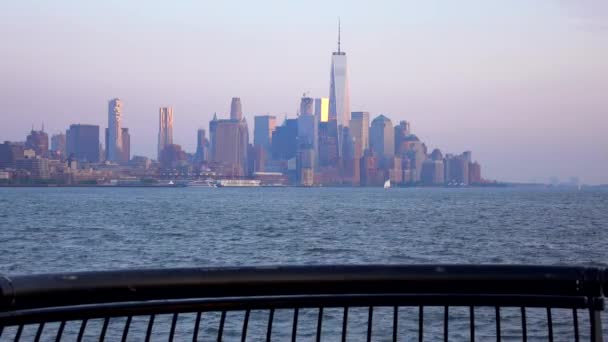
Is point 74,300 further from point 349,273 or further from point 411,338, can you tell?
point 411,338

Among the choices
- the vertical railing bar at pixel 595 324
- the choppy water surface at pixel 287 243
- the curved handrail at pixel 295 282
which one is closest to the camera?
the curved handrail at pixel 295 282

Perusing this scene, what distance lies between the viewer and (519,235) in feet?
180

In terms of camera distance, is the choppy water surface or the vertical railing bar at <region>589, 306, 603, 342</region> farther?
the choppy water surface

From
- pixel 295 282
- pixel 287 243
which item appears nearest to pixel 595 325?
pixel 295 282

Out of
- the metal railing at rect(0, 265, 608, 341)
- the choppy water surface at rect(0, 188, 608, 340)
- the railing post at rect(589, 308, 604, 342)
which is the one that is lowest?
the choppy water surface at rect(0, 188, 608, 340)

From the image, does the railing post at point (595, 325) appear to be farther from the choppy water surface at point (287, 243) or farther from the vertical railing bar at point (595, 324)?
the choppy water surface at point (287, 243)

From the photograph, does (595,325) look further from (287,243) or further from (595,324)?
(287,243)

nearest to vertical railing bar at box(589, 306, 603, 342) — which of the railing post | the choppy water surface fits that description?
the railing post

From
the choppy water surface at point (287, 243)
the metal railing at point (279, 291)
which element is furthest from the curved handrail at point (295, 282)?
the choppy water surface at point (287, 243)

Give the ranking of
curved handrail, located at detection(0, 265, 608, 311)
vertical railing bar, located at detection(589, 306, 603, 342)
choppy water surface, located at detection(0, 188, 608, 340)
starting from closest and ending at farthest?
curved handrail, located at detection(0, 265, 608, 311) → vertical railing bar, located at detection(589, 306, 603, 342) → choppy water surface, located at detection(0, 188, 608, 340)

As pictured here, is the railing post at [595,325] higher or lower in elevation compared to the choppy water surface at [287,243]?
higher

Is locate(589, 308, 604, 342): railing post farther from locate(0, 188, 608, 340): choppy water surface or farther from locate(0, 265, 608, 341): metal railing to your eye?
locate(0, 188, 608, 340): choppy water surface

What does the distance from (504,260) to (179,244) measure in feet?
52.1

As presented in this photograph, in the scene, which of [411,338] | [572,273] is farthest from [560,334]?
[572,273]
